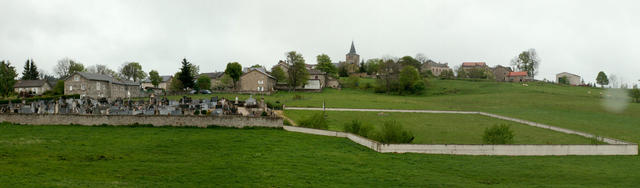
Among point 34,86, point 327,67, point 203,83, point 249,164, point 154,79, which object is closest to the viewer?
point 249,164

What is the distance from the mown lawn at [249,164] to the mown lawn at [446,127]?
722 centimetres

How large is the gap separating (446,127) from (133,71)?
10739 cm

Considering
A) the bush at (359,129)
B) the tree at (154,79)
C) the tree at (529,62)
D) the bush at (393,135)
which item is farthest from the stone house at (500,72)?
the bush at (393,135)

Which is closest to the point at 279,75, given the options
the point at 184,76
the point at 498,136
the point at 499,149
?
the point at 184,76

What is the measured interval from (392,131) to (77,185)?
20013 millimetres

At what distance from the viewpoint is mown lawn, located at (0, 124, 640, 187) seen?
18391 mm

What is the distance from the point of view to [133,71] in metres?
129

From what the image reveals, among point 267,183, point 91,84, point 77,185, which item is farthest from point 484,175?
point 91,84

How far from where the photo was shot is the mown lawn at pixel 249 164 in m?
18.4

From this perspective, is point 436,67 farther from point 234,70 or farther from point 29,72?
point 29,72

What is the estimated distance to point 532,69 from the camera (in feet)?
473

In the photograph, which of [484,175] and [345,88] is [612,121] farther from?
[345,88]

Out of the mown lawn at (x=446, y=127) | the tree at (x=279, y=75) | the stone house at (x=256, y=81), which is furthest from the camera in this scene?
the tree at (x=279, y=75)

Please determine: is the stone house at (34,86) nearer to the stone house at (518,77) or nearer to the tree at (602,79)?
the stone house at (518,77)
